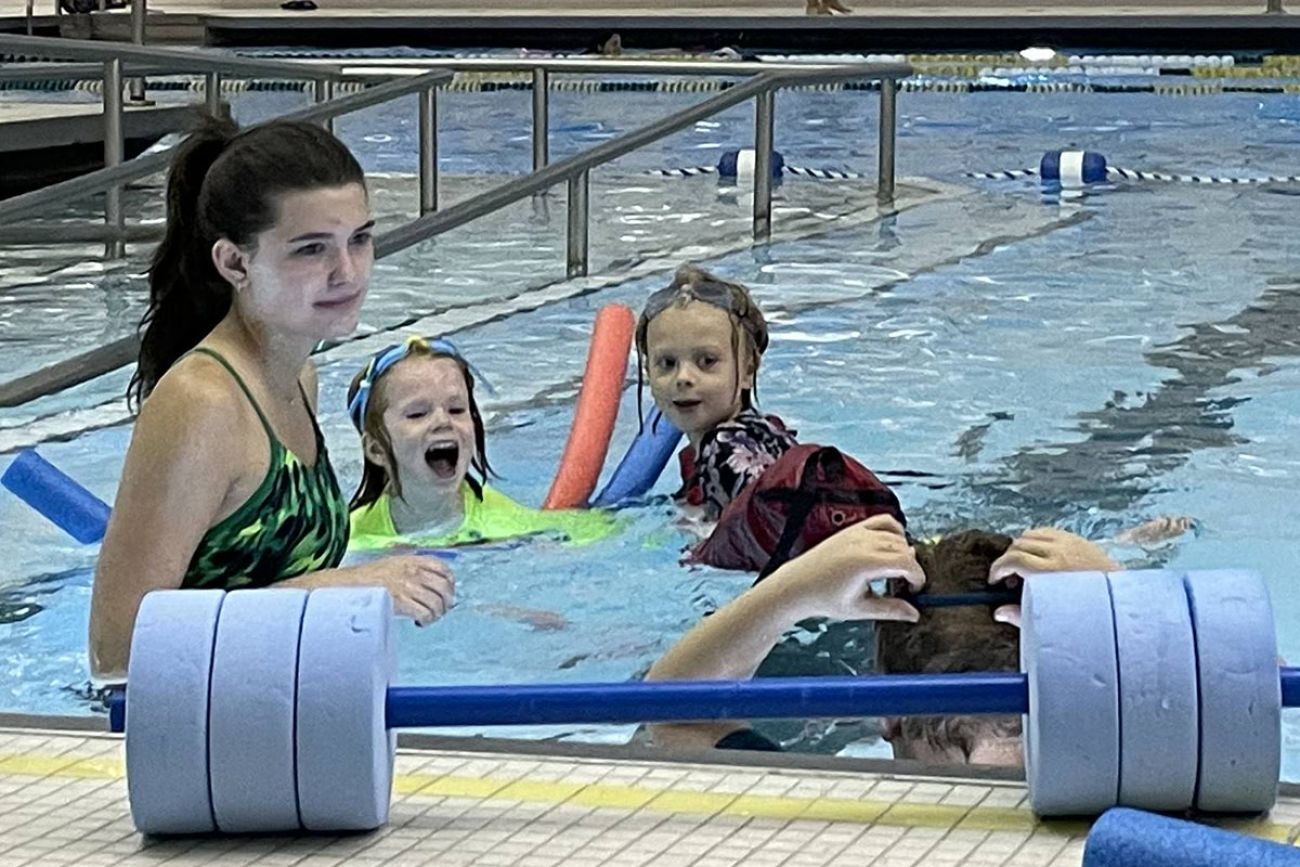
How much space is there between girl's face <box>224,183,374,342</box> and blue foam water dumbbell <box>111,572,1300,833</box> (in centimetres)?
80

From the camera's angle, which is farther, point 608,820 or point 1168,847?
point 608,820

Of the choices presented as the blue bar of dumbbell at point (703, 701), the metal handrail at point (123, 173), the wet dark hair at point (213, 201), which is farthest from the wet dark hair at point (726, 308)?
the blue bar of dumbbell at point (703, 701)

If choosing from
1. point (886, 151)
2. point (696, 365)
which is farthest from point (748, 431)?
point (886, 151)

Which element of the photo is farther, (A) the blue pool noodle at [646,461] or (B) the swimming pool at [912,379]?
(A) the blue pool noodle at [646,461]

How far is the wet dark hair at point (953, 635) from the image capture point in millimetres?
2900

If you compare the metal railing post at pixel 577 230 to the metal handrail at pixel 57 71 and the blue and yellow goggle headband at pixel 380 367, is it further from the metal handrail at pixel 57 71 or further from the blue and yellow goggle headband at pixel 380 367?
the blue and yellow goggle headband at pixel 380 367

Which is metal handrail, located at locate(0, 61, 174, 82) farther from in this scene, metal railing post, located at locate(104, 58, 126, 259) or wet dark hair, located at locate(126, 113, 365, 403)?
wet dark hair, located at locate(126, 113, 365, 403)

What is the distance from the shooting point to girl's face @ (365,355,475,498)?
4227mm

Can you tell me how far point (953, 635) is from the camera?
297 centimetres

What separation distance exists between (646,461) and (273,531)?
1906 millimetres

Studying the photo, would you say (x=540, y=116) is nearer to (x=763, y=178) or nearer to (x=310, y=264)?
(x=763, y=178)

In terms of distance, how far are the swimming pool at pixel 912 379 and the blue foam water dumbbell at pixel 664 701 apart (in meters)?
1.40

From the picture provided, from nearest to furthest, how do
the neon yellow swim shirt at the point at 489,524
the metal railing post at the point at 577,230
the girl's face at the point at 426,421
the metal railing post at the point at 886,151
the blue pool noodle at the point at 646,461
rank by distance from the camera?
1. the girl's face at the point at 426,421
2. the neon yellow swim shirt at the point at 489,524
3. the blue pool noodle at the point at 646,461
4. the metal railing post at the point at 577,230
5. the metal railing post at the point at 886,151

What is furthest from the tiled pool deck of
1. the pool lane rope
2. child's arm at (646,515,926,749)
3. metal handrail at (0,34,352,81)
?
the pool lane rope
